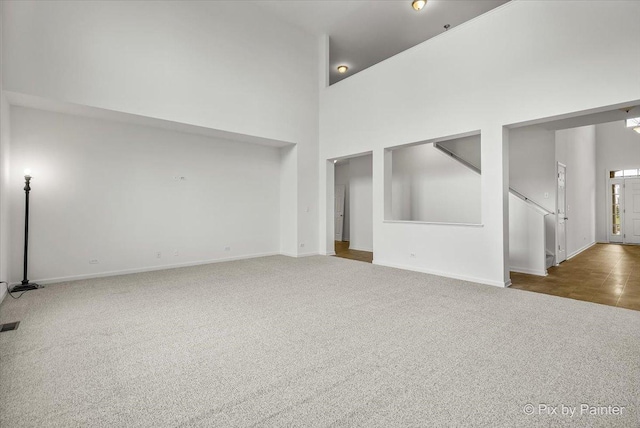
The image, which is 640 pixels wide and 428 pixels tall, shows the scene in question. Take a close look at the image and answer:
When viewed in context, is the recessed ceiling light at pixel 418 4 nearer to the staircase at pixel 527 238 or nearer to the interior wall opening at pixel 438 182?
the interior wall opening at pixel 438 182

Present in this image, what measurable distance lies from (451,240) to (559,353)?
2.92 m

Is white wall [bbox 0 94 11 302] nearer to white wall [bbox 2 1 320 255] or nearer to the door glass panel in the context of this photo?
white wall [bbox 2 1 320 255]

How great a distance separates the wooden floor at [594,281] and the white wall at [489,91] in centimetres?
72

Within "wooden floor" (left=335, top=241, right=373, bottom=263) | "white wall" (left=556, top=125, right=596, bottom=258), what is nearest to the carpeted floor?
"wooden floor" (left=335, top=241, right=373, bottom=263)

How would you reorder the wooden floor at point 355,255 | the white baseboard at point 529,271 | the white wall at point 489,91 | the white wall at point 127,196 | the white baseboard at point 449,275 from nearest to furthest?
the white wall at point 489,91 → the white baseboard at point 449,275 → the white wall at point 127,196 → the white baseboard at point 529,271 → the wooden floor at point 355,255

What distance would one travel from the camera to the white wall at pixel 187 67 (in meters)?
4.40

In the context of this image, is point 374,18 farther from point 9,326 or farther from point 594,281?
point 9,326

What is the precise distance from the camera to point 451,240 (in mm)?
5289

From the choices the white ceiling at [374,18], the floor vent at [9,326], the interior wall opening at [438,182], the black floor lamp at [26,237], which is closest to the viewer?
the floor vent at [9,326]

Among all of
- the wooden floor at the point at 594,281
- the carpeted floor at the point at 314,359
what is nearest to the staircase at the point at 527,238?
the wooden floor at the point at 594,281

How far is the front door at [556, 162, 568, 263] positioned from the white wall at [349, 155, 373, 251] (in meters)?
4.11

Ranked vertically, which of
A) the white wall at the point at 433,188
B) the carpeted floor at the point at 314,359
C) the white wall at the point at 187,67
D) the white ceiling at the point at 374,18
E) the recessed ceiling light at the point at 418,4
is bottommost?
the carpeted floor at the point at 314,359

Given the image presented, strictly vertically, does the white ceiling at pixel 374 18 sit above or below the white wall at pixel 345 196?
above

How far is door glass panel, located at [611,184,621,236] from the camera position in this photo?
10.5m
